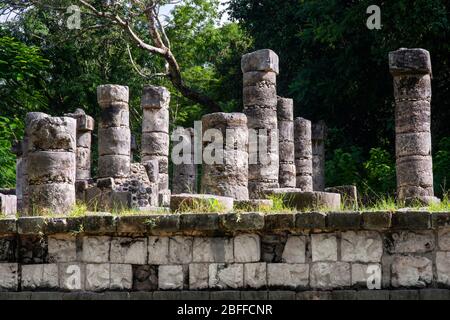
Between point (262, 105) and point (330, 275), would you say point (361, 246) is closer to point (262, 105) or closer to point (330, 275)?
point (330, 275)

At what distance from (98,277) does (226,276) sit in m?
1.53

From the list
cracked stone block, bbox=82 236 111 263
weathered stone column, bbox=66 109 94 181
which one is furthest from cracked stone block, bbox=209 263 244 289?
weathered stone column, bbox=66 109 94 181

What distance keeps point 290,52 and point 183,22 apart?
7.95 m

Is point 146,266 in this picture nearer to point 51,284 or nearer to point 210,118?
point 51,284

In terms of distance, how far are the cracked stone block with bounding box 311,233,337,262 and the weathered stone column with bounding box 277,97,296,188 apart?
35.0ft

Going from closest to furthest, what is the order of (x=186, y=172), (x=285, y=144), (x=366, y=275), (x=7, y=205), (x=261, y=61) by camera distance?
1. (x=366, y=275)
2. (x=7, y=205)
3. (x=261, y=61)
4. (x=285, y=144)
5. (x=186, y=172)

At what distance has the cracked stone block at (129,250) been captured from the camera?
1011cm

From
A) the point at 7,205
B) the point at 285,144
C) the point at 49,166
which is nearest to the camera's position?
the point at 49,166

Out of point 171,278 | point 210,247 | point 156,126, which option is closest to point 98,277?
point 171,278

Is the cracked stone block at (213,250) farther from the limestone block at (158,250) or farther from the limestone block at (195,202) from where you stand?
the limestone block at (195,202)

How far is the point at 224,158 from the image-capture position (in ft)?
45.9

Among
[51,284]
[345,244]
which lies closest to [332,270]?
[345,244]

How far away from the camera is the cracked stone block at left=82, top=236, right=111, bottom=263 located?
10211 millimetres

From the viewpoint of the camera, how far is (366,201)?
53.6 ft
